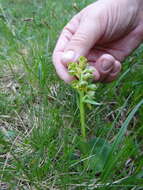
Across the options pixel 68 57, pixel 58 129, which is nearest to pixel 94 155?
pixel 58 129

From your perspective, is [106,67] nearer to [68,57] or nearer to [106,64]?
[106,64]

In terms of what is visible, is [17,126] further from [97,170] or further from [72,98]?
[97,170]

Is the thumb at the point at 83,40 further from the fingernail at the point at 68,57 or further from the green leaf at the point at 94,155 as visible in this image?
the green leaf at the point at 94,155

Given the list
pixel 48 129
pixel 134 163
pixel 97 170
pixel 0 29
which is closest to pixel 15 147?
pixel 48 129

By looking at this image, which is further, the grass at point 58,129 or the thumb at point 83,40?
the thumb at point 83,40

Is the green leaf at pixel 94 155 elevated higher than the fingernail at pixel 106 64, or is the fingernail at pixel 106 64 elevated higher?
the fingernail at pixel 106 64

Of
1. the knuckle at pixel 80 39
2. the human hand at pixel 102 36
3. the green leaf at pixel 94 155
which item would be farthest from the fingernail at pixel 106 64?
the green leaf at pixel 94 155

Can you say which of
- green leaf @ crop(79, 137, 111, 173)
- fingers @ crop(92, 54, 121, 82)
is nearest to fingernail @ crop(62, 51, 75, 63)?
fingers @ crop(92, 54, 121, 82)
